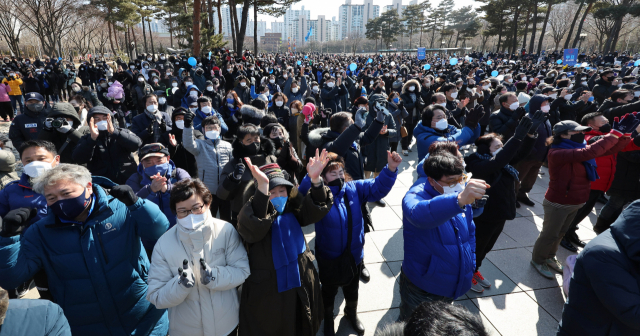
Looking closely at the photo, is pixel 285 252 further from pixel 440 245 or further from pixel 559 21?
pixel 559 21

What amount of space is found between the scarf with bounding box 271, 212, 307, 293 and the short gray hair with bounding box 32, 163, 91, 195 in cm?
133

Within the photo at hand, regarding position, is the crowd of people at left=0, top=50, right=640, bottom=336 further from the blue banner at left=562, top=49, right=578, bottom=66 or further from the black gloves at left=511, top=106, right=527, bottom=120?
the blue banner at left=562, top=49, right=578, bottom=66

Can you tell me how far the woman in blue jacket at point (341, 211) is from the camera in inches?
108

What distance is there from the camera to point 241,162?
3.58 m

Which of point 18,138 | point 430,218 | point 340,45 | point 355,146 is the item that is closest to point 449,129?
point 355,146

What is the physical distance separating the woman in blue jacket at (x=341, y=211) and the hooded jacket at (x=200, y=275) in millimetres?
810

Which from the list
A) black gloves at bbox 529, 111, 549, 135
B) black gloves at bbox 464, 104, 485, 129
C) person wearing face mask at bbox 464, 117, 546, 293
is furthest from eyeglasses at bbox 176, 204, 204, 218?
black gloves at bbox 464, 104, 485, 129

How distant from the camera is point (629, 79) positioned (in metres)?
10.0

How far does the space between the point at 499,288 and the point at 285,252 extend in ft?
9.86

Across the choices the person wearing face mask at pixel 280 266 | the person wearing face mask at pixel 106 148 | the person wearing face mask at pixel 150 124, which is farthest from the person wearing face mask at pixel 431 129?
the person wearing face mask at pixel 150 124

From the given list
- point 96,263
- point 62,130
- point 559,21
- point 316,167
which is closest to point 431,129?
point 316,167

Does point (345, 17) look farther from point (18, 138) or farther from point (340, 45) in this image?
point (18, 138)

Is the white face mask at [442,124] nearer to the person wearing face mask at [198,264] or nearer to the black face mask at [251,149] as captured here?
the black face mask at [251,149]

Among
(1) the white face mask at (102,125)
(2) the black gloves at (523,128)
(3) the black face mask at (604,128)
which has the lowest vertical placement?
(1) the white face mask at (102,125)
